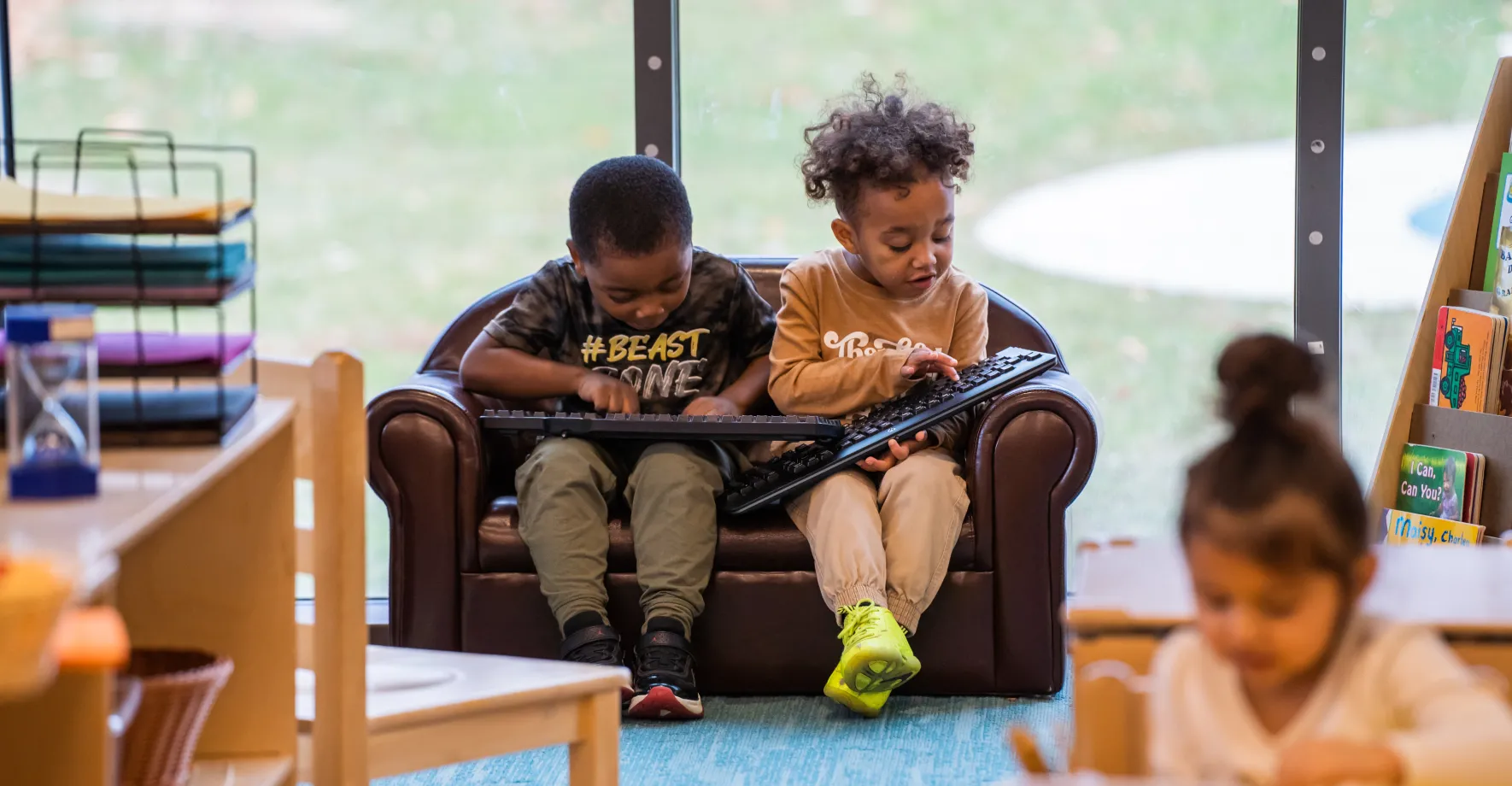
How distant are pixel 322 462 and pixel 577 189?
4.36 ft

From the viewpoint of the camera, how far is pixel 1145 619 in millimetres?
1372

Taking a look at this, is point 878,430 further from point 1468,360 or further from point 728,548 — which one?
point 1468,360

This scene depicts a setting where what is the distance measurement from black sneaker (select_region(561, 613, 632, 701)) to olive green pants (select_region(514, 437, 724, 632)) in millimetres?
44

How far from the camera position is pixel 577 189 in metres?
2.93

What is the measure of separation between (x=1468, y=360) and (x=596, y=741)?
1934 millimetres

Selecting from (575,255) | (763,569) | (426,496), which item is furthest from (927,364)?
(426,496)

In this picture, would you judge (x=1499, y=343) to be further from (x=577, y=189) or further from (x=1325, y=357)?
(x=577, y=189)

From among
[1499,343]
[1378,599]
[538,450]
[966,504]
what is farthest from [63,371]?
[1499,343]

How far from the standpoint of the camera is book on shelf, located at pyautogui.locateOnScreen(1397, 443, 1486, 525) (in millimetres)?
2953

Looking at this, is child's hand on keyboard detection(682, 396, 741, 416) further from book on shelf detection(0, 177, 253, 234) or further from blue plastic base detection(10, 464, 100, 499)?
blue plastic base detection(10, 464, 100, 499)

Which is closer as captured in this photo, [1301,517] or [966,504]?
[1301,517]

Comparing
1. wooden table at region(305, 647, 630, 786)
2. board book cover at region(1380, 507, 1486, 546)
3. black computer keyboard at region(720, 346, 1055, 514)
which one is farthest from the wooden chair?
board book cover at region(1380, 507, 1486, 546)

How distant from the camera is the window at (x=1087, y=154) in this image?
3672 millimetres

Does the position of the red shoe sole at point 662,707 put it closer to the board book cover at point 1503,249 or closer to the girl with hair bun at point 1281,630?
the girl with hair bun at point 1281,630
